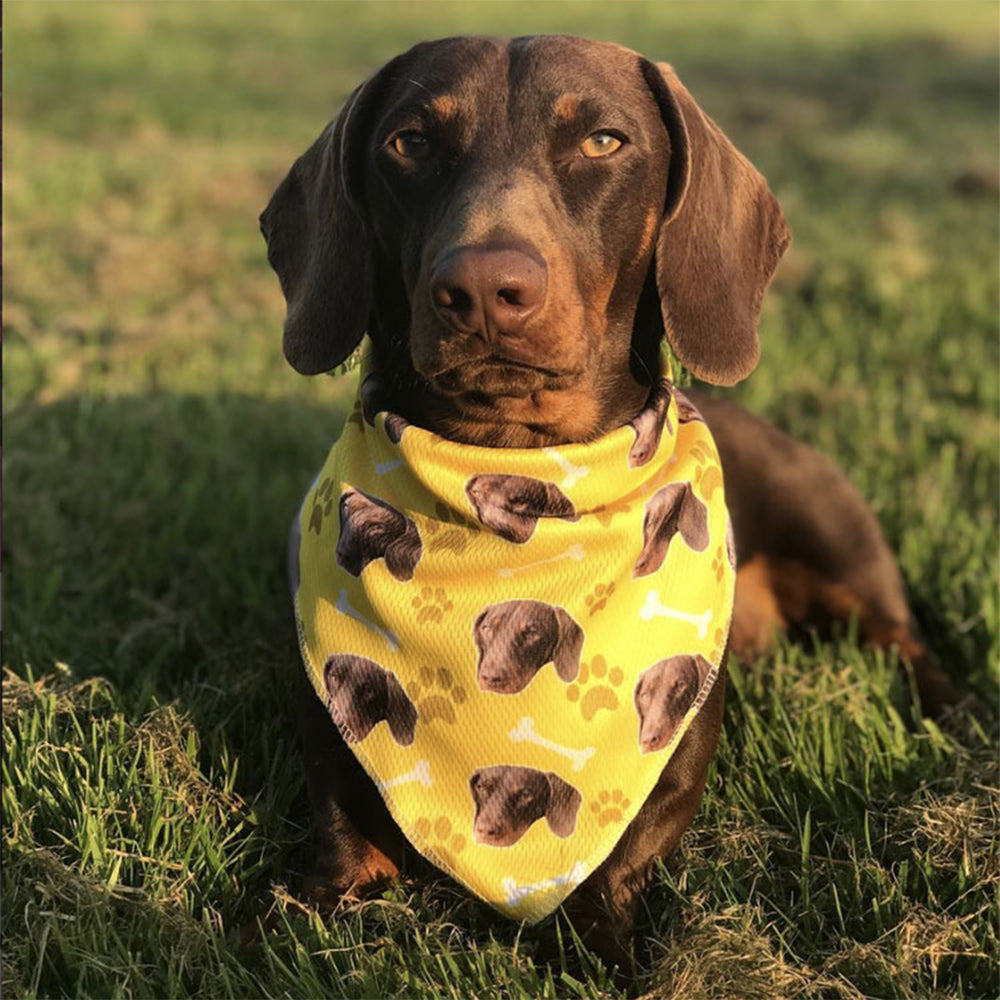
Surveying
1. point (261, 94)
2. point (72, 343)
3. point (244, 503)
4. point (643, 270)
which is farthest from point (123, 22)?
point (643, 270)

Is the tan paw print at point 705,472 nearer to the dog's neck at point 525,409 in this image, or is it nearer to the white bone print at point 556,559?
the dog's neck at point 525,409

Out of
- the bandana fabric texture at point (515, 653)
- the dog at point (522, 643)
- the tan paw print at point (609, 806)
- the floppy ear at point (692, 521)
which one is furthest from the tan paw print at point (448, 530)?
the tan paw print at point (609, 806)

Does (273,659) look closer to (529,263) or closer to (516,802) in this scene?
(516,802)

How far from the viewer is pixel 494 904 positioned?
101 inches

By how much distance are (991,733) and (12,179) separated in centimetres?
695

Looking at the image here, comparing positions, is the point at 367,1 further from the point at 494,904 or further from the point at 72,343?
the point at 494,904

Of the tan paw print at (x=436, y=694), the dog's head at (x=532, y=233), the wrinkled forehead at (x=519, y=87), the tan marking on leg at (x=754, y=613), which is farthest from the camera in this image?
the tan marking on leg at (x=754, y=613)

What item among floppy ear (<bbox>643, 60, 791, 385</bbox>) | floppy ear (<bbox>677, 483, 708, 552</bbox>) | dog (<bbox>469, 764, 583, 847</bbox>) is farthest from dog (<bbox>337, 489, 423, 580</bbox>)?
floppy ear (<bbox>643, 60, 791, 385</bbox>)

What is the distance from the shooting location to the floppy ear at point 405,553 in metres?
2.71

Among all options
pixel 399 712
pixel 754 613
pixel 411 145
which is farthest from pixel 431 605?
pixel 754 613

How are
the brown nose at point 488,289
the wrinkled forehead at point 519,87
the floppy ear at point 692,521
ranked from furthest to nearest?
the floppy ear at point 692,521
the wrinkled forehead at point 519,87
the brown nose at point 488,289

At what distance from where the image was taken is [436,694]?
2.68 metres

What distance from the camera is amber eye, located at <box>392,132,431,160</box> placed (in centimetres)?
260

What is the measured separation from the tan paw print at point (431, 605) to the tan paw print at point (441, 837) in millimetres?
404
